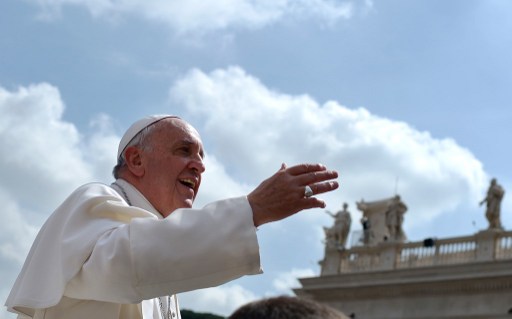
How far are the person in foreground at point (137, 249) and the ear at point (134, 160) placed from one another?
0.18 meters

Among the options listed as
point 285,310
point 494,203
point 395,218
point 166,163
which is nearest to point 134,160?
point 166,163

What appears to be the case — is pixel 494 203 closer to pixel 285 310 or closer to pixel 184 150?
pixel 184 150

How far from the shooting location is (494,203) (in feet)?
91.1

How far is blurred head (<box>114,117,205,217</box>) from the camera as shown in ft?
11.7

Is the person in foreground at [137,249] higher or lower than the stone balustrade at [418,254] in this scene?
lower

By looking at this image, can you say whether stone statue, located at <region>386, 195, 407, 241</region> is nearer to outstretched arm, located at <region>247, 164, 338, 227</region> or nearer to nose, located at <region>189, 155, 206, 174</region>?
nose, located at <region>189, 155, 206, 174</region>

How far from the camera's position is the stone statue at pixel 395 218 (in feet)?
100

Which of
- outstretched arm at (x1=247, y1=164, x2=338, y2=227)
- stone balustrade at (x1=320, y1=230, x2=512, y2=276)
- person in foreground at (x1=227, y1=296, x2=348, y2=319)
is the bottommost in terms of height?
person in foreground at (x1=227, y1=296, x2=348, y2=319)

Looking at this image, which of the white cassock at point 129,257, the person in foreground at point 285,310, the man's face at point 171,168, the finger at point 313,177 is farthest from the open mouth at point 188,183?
the person in foreground at point 285,310

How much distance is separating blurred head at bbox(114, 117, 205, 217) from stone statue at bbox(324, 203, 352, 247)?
28.4 m

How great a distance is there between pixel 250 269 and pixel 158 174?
33.8 inches

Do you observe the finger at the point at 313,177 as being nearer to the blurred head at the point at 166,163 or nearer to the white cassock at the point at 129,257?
the white cassock at the point at 129,257

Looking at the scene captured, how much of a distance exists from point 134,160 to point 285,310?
6.42ft

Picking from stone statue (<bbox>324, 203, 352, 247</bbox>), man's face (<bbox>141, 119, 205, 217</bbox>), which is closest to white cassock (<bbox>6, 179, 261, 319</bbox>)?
man's face (<bbox>141, 119, 205, 217</bbox>)
